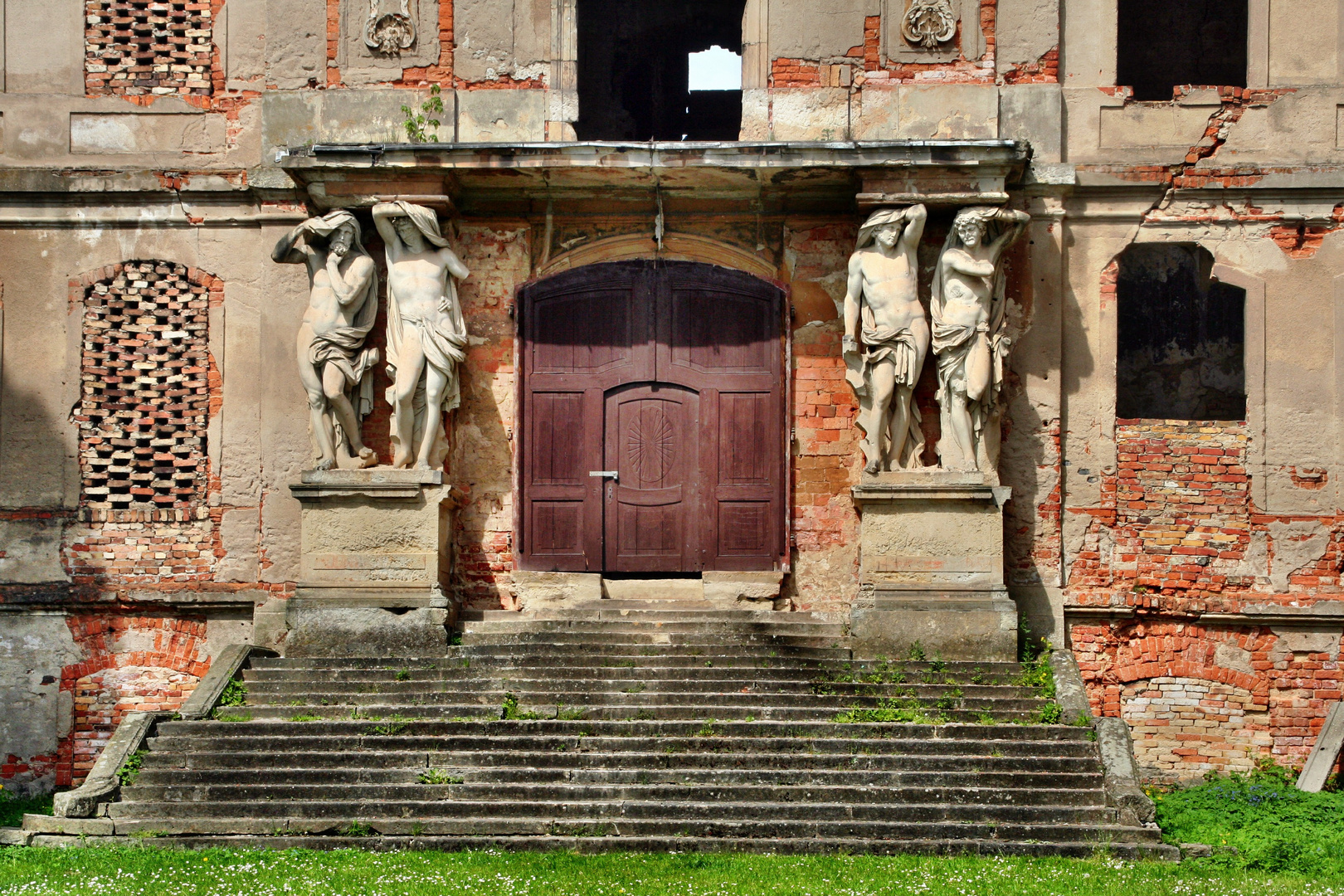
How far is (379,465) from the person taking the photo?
11758 millimetres

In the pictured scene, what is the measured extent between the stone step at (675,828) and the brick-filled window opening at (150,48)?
20.8 ft

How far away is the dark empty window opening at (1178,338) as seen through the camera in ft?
54.9

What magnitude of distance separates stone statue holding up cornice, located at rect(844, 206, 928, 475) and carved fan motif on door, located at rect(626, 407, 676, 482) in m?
1.62

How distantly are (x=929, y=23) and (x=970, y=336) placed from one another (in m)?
2.66

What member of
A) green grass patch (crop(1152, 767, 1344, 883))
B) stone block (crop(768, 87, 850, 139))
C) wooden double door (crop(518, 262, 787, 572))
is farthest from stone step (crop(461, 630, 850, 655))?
stone block (crop(768, 87, 850, 139))

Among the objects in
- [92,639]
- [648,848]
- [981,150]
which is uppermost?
[981,150]

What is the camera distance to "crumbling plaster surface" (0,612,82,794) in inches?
482

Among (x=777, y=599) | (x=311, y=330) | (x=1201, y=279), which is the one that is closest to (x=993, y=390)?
(x=777, y=599)

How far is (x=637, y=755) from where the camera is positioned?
9992 millimetres

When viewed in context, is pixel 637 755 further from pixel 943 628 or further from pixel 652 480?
pixel 652 480

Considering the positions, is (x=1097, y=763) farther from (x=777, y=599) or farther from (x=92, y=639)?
(x=92, y=639)

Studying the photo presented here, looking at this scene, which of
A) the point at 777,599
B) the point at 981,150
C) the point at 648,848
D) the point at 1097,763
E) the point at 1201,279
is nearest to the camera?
the point at 648,848

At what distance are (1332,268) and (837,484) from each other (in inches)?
172

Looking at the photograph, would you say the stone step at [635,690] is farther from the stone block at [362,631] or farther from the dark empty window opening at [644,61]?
the dark empty window opening at [644,61]
